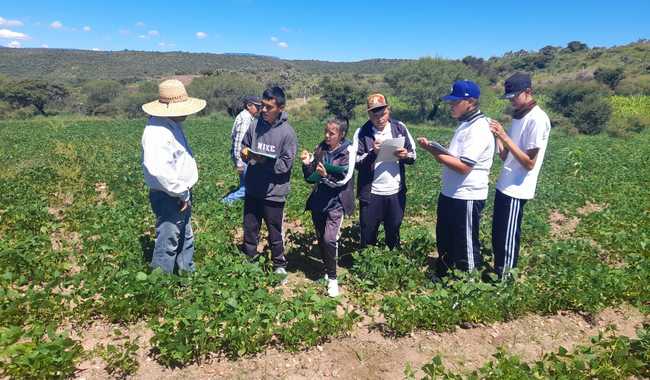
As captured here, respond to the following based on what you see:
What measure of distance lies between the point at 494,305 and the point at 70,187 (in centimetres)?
768

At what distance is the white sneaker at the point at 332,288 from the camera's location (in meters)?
4.02

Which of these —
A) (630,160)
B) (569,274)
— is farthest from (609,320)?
(630,160)

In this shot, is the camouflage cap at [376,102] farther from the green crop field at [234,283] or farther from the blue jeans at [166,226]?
the blue jeans at [166,226]

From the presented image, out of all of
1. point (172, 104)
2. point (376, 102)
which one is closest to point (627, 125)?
point (376, 102)

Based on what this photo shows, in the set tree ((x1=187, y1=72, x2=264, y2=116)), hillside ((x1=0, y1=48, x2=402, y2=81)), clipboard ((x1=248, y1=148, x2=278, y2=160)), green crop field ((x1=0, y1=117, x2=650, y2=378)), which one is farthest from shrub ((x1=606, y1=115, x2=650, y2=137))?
hillside ((x1=0, y1=48, x2=402, y2=81))

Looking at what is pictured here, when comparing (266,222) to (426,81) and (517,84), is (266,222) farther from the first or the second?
(426,81)

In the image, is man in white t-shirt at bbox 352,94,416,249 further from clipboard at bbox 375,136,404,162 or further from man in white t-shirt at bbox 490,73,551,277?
man in white t-shirt at bbox 490,73,551,277

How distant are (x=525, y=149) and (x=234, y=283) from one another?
9.65ft

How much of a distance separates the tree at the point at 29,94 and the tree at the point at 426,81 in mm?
34942

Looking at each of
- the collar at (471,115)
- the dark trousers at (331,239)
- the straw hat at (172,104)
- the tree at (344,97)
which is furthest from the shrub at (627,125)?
the straw hat at (172,104)

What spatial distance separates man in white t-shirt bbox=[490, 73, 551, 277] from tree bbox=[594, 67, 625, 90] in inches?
1924

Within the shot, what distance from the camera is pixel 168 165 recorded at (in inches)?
136

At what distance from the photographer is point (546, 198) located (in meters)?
8.37

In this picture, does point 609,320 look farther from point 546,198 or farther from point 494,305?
point 546,198
